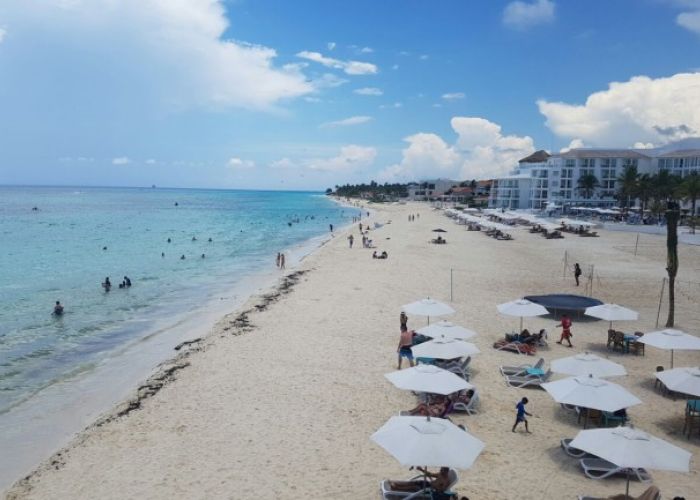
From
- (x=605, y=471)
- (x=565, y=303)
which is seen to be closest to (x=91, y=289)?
(x=565, y=303)

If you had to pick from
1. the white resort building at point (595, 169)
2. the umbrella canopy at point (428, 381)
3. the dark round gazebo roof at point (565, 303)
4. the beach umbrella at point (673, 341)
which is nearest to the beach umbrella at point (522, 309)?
the dark round gazebo roof at point (565, 303)

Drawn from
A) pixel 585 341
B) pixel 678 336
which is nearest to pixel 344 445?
pixel 678 336

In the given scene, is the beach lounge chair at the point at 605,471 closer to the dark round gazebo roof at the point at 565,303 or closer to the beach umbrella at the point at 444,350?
the beach umbrella at the point at 444,350

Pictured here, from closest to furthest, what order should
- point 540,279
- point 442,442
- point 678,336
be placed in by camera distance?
1. point 442,442
2. point 678,336
3. point 540,279

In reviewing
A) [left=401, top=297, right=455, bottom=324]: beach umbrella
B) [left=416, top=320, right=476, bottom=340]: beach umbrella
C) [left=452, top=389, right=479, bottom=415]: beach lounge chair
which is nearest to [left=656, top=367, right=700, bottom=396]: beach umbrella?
[left=452, top=389, right=479, bottom=415]: beach lounge chair

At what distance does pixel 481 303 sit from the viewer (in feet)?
70.9

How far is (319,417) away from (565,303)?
457 inches

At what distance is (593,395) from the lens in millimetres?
9742

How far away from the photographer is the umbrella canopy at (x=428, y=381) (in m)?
10.2

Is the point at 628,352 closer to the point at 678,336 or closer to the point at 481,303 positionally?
the point at 678,336

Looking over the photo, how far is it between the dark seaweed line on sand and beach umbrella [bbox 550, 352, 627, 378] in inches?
365

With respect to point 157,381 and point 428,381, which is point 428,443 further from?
point 157,381

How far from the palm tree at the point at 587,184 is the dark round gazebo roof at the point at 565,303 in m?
67.0

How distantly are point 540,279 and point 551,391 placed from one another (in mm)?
17925
